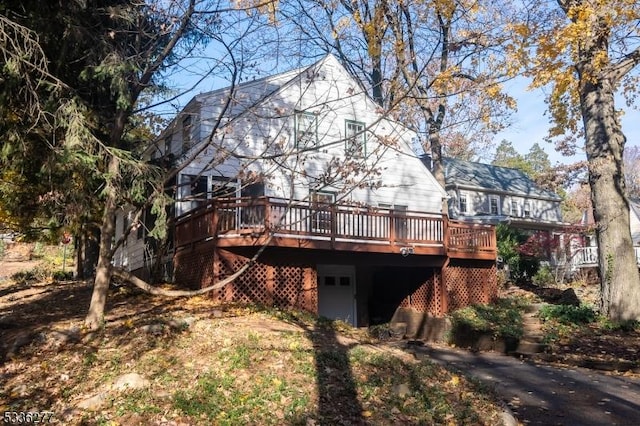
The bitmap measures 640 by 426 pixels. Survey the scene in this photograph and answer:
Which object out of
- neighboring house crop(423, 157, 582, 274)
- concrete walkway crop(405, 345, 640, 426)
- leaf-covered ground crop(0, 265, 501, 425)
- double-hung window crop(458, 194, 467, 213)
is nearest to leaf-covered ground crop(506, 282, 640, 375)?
concrete walkway crop(405, 345, 640, 426)

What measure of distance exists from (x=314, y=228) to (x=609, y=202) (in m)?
7.99

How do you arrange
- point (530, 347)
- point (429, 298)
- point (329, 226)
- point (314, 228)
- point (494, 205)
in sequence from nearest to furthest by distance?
point (530, 347) < point (314, 228) < point (329, 226) < point (429, 298) < point (494, 205)

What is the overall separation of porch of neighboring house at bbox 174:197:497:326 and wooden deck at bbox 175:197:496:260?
0.03 meters

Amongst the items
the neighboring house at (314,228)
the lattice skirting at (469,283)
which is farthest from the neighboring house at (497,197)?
the lattice skirting at (469,283)

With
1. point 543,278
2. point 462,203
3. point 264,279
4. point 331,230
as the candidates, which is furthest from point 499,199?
point 264,279

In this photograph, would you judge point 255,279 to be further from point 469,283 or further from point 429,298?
point 469,283

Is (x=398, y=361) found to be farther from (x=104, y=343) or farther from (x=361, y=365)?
(x=104, y=343)

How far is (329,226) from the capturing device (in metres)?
15.2

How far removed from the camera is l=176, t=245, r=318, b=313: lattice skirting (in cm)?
1347

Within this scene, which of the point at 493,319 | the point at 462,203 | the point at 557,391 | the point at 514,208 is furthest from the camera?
the point at 514,208

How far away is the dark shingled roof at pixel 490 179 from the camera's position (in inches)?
1352

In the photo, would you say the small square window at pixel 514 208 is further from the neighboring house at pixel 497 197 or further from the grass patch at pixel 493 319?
the grass patch at pixel 493 319

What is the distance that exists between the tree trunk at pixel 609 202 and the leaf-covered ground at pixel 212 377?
7526 mm

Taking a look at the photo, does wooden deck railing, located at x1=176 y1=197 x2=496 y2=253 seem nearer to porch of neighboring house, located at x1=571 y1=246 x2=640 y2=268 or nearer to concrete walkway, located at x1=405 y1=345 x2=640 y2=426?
concrete walkway, located at x1=405 y1=345 x2=640 y2=426
